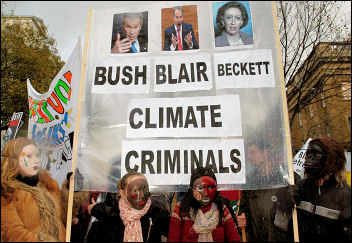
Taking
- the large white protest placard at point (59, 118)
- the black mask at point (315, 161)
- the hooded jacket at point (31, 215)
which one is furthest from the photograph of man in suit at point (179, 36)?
the hooded jacket at point (31, 215)

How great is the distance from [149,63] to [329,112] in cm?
1615

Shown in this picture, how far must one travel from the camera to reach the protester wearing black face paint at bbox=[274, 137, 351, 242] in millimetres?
2584

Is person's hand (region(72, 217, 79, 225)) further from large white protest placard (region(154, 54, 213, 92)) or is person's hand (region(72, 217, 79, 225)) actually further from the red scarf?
large white protest placard (region(154, 54, 213, 92))

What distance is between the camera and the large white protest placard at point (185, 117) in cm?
296

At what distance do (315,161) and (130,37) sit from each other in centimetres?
243

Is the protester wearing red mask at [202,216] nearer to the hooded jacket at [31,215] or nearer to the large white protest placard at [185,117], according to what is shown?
the large white protest placard at [185,117]

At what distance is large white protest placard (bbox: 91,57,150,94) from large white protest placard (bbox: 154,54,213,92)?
137 millimetres

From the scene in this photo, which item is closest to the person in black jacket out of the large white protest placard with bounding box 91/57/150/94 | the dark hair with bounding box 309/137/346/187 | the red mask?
the red mask

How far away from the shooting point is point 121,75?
3.23 meters

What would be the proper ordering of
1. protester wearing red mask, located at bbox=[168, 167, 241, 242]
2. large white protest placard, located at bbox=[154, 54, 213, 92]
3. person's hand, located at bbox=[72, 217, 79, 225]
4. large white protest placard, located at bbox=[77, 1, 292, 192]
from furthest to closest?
large white protest placard, located at bbox=[154, 54, 213, 92] < person's hand, located at bbox=[72, 217, 79, 225] < large white protest placard, located at bbox=[77, 1, 292, 192] < protester wearing red mask, located at bbox=[168, 167, 241, 242]

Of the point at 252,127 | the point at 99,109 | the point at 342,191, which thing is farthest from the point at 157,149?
the point at 342,191

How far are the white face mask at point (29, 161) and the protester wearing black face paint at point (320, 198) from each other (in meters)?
2.40

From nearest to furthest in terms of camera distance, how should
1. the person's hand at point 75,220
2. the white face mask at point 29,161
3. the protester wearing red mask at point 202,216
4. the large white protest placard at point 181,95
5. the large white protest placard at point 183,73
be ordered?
the protester wearing red mask at point 202,216 < the white face mask at point 29,161 < the large white protest placard at point 181,95 < the person's hand at point 75,220 < the large white protest placard at point 183,73

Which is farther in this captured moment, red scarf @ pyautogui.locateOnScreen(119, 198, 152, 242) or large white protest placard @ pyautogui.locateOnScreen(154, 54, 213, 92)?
large white protest placard @ pyautogui.locateOnScreen(154, 54, 213, 92)
